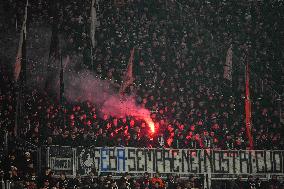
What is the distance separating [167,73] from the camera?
17.4 meters

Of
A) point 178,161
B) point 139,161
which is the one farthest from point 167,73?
point 139,161

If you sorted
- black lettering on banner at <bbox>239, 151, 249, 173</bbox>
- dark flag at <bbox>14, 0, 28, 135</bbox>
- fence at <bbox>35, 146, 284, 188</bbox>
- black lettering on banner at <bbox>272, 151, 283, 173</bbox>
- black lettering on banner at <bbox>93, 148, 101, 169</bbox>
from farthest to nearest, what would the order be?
black lettering on banner at <bbox>272, 151, 283, 173</bbox> → black lettering on banner at <bbox>239, 151, 249, 173</bbox> → black lettering on banner at <bbox>93, 148, 101, 169</bbox> → fence at <bbox>35, 146, 284, 188</bbox> → dark flag at <bbox>14, 0, 28, 135</bbox>

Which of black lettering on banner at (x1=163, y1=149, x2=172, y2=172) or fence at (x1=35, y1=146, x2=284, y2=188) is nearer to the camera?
fence at (x1=35, y1=146, x2=284, y2=188)

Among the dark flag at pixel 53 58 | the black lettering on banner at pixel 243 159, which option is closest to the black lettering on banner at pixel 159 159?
the black lettering on banner at pixel 243 159

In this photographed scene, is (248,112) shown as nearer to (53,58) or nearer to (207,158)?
(207,158)

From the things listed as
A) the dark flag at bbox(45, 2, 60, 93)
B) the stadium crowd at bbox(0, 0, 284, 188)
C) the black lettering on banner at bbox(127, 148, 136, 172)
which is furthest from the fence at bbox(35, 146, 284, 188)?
the dark flag at bbox(45, 2, 60, 93)

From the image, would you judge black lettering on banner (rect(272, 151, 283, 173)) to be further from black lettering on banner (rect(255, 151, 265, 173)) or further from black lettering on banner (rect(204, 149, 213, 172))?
black lettering on banner (rect(204, 149, 213, 172))

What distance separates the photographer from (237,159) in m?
14.9

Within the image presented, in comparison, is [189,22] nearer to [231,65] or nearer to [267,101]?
[231,65]

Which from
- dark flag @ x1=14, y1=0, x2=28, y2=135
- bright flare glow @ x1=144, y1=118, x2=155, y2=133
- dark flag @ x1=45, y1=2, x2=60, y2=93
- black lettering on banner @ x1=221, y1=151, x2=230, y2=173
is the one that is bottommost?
black lettering on banner @ x1=221, y1=151, x2=230, y2=173

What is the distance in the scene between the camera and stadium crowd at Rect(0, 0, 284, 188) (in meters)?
14.4

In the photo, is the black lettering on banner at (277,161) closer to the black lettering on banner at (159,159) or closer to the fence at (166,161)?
the fence at (166,161)

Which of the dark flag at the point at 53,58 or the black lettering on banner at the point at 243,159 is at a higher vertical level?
the dark flag at the point at 53,58

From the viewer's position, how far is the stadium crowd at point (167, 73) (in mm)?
14438
